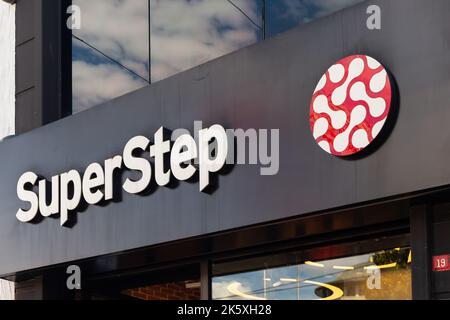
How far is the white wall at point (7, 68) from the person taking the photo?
12.4m

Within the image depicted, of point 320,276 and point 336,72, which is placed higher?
point 336,72

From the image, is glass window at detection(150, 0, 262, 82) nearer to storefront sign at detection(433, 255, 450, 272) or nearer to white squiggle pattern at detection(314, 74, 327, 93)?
white squiggle pattern at detection(314, 74, 327, 93)

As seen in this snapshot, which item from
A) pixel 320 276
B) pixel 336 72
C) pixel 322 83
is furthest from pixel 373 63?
pixel 320 276

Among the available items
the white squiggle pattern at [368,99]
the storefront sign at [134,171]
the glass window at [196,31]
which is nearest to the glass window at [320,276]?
the storefront sign at [134,171]

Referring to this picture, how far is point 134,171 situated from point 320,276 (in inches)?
94.0

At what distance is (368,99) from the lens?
7.84 metres

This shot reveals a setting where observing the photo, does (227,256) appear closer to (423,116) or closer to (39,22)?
(423,116)

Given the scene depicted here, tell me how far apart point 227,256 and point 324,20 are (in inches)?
128

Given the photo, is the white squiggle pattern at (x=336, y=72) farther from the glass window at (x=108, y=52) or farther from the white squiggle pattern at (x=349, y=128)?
the glass window at (x=108, y=52)

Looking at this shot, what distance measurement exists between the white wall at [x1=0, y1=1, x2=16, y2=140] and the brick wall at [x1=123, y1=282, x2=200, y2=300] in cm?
293

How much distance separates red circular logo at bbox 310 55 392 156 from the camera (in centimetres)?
773

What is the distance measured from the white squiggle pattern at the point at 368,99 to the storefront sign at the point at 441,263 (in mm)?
1409

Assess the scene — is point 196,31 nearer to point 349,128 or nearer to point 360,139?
point 349,128

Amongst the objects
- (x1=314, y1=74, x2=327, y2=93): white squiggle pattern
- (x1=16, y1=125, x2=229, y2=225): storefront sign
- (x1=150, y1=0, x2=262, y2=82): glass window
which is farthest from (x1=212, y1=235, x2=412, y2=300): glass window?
(x1=150, y1=0, x2=262, y2=82): glass window
